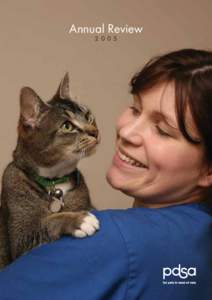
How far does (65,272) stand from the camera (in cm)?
81

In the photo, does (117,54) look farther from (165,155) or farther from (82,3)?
(165,155)

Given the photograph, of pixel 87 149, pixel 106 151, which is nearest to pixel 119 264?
pixel 87 149

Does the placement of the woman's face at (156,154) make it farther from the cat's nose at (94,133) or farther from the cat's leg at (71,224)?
the cat's nose at (94,133)

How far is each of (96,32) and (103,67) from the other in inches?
4.7

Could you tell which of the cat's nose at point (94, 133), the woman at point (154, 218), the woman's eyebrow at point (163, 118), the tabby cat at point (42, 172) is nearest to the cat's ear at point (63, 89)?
the tabby cat at point (42, 172)

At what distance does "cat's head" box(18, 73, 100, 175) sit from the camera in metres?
1.21

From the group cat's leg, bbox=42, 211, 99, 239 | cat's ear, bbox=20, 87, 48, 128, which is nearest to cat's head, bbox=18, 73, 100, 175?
cat's ear, bbox=20, 87, 48, 128

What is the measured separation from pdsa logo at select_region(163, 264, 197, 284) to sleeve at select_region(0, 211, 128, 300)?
88mm

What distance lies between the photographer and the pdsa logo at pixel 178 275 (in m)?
0.88

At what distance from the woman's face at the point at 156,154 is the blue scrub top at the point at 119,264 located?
78 millimetres

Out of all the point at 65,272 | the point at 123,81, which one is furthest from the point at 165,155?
the point at 123,81

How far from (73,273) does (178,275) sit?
0.66 feet

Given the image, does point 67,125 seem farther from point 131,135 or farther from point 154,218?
point 154,218

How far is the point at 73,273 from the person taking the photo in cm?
81
